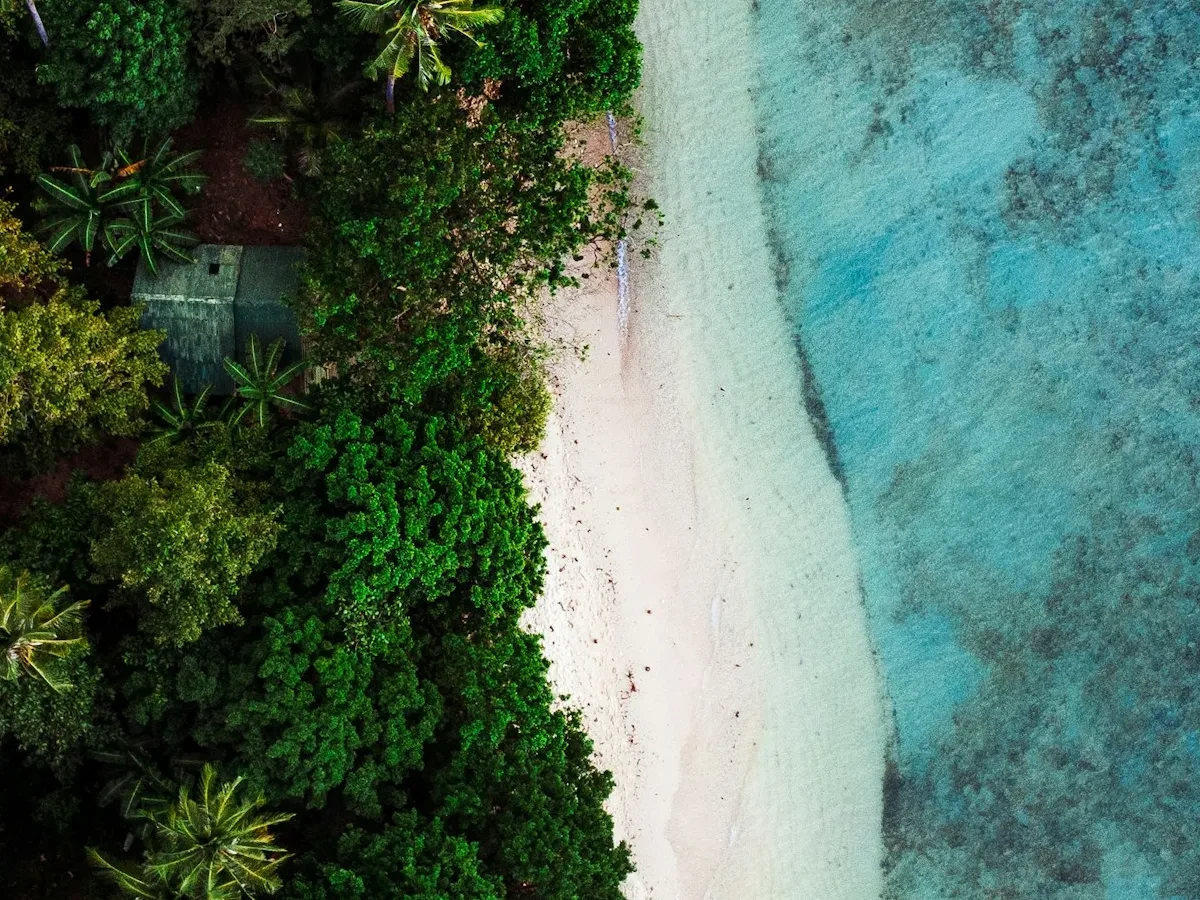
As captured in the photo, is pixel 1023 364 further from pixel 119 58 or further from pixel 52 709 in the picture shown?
pixel 52 709

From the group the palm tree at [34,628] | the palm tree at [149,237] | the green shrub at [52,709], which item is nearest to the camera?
the palm tree at [34,628]

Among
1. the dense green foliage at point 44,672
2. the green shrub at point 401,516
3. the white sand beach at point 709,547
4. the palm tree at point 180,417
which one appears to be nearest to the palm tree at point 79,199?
the palm tree at point 180,417

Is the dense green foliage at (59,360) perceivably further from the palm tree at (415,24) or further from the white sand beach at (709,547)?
the white sand beach at (709,547)

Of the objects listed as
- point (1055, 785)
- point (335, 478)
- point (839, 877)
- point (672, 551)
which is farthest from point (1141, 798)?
point (335, 478)

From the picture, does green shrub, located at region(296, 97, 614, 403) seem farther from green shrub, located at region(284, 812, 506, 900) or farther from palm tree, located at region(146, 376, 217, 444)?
green shrub, located at region(284, 812, 506, 900)

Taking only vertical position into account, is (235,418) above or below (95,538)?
above

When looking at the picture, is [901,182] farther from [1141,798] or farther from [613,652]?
[1141,798]
